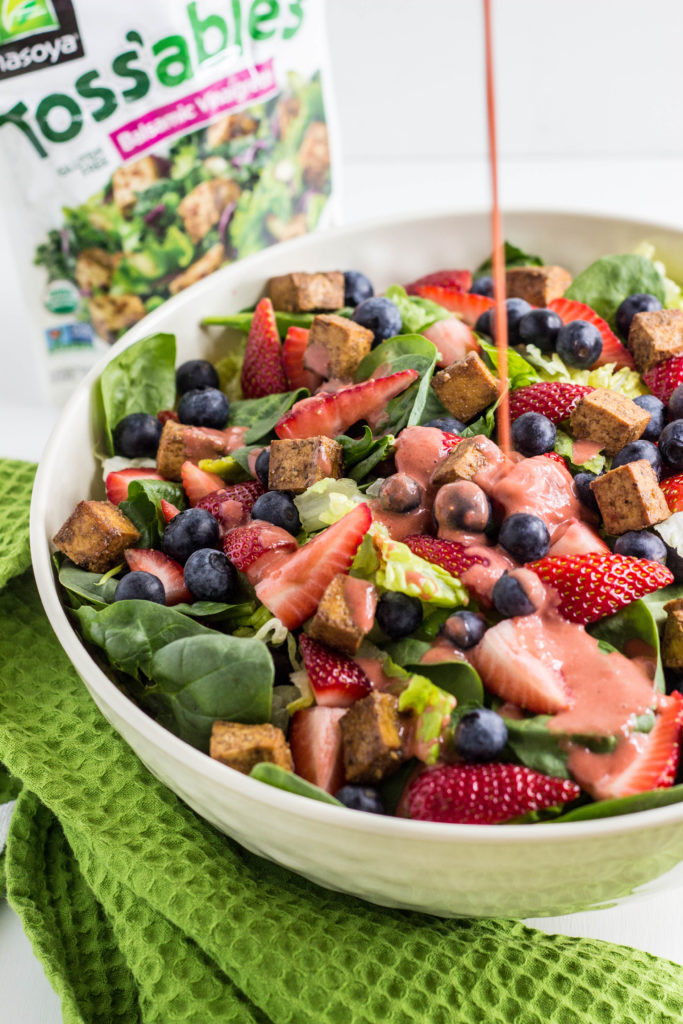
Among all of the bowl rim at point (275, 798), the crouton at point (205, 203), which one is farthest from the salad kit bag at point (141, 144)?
the bowl rim at point (275, 798)

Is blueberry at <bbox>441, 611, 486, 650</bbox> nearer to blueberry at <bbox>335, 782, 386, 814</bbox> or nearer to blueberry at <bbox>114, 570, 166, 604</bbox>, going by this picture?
blueberry at <bbox>335, 782, 386, 814</bbox>

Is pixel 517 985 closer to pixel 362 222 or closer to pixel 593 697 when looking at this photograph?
pixel 593 697

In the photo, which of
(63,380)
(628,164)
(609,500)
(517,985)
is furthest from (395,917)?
(628,164)

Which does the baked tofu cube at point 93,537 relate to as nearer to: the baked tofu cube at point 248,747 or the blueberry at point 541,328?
the baked tofu cube at point 248,747

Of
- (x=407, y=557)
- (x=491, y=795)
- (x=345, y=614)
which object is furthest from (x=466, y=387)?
(x=491, y=795)

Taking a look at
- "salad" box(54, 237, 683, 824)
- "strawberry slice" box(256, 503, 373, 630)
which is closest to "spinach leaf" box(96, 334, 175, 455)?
"salad" box(54, 237, 683, 824)

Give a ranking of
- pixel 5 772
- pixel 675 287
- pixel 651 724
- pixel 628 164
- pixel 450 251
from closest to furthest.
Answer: pixel 651 724
pixel 5 772
pixel 675 287
pixel 450 251
pixel 628 164

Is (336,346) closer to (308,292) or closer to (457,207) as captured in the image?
(308,292)
